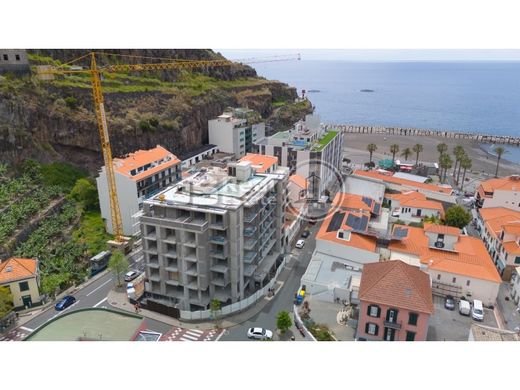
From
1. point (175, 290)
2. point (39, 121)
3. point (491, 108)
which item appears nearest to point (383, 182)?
point (175, 290)

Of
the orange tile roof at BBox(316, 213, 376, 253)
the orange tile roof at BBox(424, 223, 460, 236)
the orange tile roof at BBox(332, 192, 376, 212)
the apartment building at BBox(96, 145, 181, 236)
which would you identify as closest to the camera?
the orange tile roof at BBox(316, 213, 376, 253)

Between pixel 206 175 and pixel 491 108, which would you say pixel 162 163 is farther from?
pixel 491 108

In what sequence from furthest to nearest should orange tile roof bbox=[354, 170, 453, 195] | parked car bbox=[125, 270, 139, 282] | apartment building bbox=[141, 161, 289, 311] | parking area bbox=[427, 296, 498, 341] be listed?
orange tile roof bbox=[354, 170, 453, 195] < parked car bbox=[125, 270, 139, 282] < apartment building bbox=[141, 161, 289, 311] < parking area bbox=[427, 296, 498, 341]

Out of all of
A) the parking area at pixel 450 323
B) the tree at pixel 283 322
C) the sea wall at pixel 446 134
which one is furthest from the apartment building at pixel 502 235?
the sea wall at pixel 446 134

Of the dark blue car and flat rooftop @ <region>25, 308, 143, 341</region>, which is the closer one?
flat rooftop @ <region>25, 308, 143, 341</region>

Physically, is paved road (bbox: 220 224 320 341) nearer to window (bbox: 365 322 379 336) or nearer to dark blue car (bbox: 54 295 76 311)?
window (bbox: 365 322 379 336)

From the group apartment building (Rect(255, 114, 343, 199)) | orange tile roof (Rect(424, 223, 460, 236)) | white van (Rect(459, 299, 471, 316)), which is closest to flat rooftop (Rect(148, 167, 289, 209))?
orange tile roof (Rect(424, 223, 460, 236))

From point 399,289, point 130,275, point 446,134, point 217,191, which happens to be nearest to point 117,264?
point 130,275
